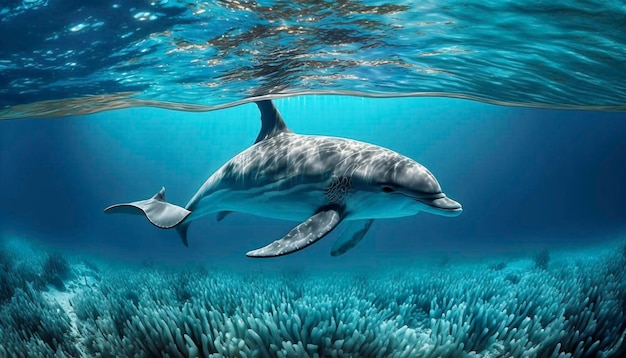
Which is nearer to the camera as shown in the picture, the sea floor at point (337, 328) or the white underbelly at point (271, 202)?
the sea floor at point (337, 328)

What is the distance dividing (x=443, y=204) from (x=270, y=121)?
13.4ft

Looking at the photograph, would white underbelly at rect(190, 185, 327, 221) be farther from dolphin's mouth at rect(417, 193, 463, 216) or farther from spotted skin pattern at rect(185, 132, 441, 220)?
dolphin's mouth at rect(417, 193, 463, 216)

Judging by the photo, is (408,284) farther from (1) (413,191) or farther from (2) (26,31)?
(2) (26,31)

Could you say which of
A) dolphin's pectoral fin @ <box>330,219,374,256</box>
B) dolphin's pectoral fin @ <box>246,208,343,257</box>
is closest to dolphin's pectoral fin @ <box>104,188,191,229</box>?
dolphin's pectoral fin @ <box>246,208,343,257</box>

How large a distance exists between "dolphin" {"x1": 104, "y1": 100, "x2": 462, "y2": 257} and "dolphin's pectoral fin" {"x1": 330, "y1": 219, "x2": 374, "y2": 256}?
2cm

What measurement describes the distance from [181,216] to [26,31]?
13.5 feet

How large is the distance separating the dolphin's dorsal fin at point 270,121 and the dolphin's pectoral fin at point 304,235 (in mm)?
2663

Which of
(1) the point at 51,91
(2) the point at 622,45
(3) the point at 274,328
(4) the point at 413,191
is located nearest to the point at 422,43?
(2) the point at 622,45

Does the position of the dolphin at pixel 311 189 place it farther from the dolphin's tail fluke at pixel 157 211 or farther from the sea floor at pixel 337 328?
the sea floor at pixel 337 328

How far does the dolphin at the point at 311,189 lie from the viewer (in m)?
5.16

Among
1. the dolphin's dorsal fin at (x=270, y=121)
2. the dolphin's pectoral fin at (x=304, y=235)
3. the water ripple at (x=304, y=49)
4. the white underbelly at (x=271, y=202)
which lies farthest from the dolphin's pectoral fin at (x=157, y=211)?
the water ripple at (x=304, y=49)

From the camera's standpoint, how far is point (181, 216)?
7.13 m

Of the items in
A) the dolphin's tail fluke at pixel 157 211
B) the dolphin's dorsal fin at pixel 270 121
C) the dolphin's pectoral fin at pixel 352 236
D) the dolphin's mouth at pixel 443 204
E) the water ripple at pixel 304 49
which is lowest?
the dolphin's pectoral fin at pixel 352 236

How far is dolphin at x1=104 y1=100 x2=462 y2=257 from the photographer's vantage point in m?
5.16
